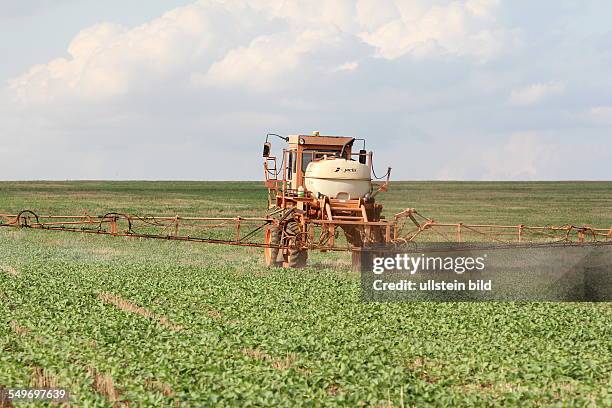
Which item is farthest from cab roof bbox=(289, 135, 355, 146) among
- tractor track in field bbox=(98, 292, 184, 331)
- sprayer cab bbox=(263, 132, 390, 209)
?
tractor track in field bbox=(98, 292, 184, 331)

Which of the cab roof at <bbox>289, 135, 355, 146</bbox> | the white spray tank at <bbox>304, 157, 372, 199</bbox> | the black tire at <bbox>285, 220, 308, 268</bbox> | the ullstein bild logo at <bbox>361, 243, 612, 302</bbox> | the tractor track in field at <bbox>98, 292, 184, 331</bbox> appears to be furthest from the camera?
the cab roof at <bbox>289, 135, 355, 146</bbox>

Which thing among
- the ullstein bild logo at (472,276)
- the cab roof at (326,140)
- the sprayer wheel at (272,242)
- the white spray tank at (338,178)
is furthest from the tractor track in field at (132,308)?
the cab roof at (326,140)

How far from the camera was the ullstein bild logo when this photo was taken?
22.3 m

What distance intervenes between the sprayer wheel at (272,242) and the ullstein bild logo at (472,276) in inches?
107

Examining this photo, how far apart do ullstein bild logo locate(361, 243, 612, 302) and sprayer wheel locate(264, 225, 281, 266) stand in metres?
2.72

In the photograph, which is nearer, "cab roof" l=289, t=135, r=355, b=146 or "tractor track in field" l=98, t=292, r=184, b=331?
"tractor track in field" l=98, t=292, r=184, b=331

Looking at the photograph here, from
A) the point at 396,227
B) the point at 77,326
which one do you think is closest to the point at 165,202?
the point at 396,227

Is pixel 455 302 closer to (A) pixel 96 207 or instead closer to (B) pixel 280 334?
(B) pixel 280 334

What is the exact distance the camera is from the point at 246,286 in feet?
74.4

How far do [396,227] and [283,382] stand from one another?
1295 cm

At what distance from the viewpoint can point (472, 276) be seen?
82.2ft

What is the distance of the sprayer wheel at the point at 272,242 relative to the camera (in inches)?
1037

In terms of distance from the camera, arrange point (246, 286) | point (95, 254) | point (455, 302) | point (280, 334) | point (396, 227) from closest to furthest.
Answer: point (280, 334), point (455, 302), point (246, 286), point (396, 227), point (95, 254)

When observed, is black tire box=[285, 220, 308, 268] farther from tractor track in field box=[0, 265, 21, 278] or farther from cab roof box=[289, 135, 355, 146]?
tractor track in field box=[0, 265, 21, 278]
